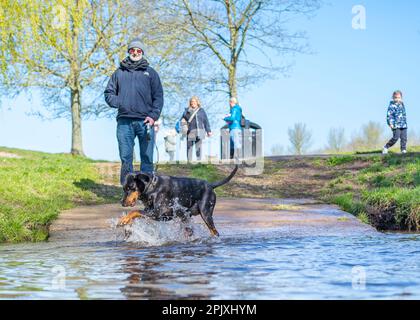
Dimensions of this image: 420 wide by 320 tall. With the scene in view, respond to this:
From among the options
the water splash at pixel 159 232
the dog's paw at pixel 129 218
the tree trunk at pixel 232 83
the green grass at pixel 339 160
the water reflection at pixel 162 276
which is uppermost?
the tree trunk at pixel 232 83

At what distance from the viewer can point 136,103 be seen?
37.4 ft

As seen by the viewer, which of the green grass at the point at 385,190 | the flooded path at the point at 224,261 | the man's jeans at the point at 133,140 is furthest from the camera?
the green grass at the point at 385,190

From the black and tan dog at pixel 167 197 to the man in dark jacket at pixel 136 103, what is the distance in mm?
2083

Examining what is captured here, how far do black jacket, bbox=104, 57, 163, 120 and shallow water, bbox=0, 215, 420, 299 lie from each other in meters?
2.29

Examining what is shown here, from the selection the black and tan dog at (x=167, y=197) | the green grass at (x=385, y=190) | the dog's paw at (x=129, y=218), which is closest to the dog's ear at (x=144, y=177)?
the black and tan dog at (x=167, y=197)

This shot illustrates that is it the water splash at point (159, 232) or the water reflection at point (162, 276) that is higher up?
the water splash at point (159, 232)

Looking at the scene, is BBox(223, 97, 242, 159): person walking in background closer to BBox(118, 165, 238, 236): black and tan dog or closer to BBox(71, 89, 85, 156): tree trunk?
BBox(118, 165, 238, 236): black and tan dog

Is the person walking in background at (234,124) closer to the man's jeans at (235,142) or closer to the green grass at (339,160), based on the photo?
the man's jeans at (235,142)

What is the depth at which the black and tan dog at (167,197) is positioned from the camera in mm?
8852

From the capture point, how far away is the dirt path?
10281 mm

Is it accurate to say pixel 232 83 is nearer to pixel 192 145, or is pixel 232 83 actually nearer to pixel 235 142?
pixel 235 142

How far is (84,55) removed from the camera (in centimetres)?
3122

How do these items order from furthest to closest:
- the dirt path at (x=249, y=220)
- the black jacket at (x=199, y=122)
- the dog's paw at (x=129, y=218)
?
the black jacket at (x=199, y=122)
the dirt path at (x=249, y=220)
the dog's paw at (x=129, y=218)

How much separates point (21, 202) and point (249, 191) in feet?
20.1
